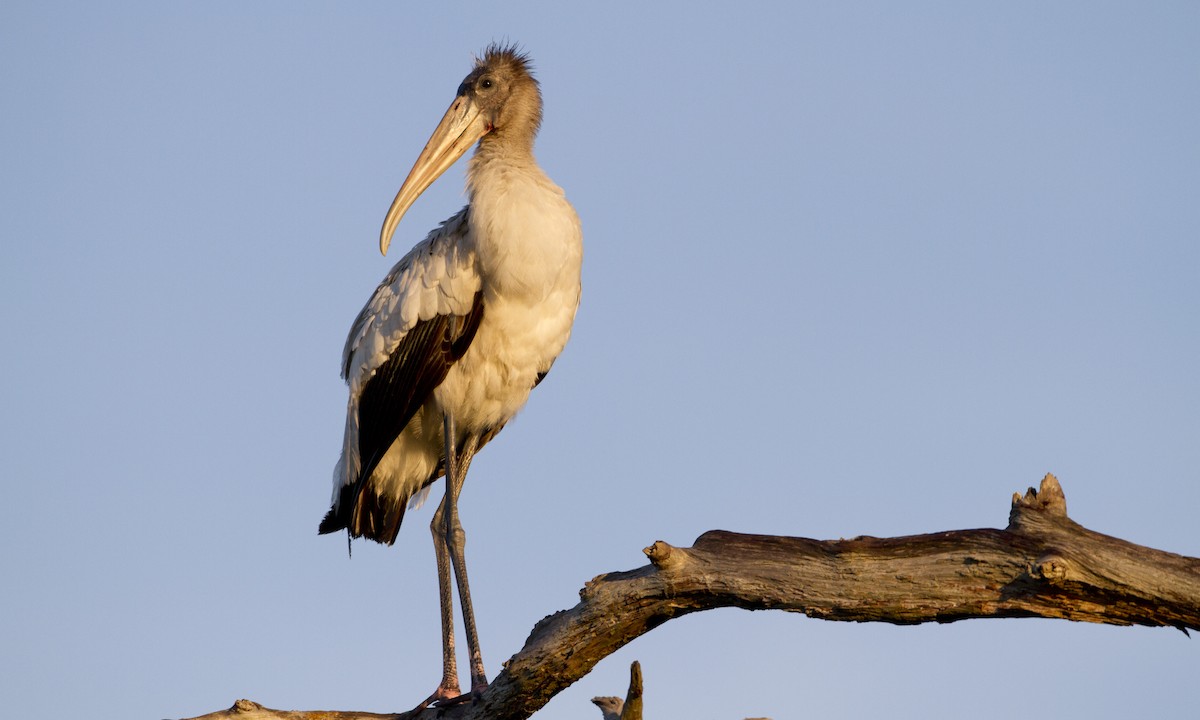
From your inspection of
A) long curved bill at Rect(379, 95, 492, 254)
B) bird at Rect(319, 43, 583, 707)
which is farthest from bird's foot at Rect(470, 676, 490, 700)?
long curved bill at Rect(379, 95, 492, 254)

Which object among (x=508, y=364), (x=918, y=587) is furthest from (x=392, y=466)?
(x=918, y=587)

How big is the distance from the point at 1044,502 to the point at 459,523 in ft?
13.4

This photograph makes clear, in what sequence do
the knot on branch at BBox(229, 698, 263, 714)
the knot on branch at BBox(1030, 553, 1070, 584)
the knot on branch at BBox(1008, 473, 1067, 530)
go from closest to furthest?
the knot on branch at BBox(1030, 553, 1070, 584) → the knot on branch at BBox(1008, 473, 1067, 530) → the knot on branch at BBox(229, 698, 263, 714)

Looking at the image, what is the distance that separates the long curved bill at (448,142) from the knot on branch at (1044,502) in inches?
186

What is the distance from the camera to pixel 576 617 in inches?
224

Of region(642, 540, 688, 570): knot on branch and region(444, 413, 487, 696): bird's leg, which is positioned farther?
region(444, 413, 487, 696): bird's leg

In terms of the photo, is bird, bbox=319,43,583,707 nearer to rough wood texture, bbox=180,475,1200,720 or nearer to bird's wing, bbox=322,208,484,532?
bird's wing, bbox=322,208,484,532

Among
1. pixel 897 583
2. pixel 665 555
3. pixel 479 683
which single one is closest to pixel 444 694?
pixel 479 683

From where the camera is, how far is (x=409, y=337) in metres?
7.88

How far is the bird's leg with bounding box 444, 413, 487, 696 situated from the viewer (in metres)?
7.54

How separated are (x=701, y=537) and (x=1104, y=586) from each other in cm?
157

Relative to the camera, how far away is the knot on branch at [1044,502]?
15.9ft

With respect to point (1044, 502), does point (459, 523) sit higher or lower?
higher

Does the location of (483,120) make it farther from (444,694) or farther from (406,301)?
(444,694)
